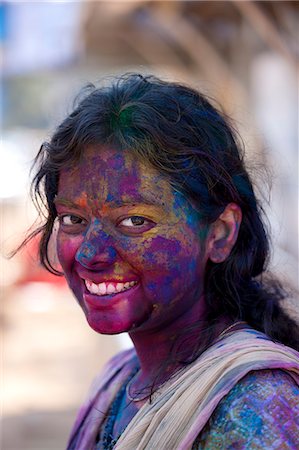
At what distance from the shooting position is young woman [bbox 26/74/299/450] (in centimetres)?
161

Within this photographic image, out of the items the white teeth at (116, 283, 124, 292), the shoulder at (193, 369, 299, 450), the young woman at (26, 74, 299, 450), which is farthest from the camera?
the white teeth at (116, 283, 124, 292)

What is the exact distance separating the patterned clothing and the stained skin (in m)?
0.15

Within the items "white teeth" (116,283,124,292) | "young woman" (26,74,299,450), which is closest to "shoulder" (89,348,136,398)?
"young woman" (26,74,299,450)

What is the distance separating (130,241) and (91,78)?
430cm

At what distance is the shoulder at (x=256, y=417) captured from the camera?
4.75 ft

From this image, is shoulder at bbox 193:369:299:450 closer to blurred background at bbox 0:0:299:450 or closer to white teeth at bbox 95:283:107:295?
white teeth at bbox 95:283:107:295

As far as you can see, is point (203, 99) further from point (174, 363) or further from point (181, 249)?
point (174, 363)

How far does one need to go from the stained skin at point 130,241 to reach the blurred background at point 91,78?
3737 millimetres

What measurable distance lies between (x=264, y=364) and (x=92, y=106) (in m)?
0.66

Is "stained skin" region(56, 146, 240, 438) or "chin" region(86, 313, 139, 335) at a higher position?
"stained skin" region(56, 146, 240, 438)

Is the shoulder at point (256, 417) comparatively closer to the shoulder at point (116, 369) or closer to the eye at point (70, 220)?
the eye at point (70, 220)

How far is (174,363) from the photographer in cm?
180

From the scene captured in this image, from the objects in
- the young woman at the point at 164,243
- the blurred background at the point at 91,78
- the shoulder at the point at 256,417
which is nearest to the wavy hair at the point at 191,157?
the young woman at the point at 164,243

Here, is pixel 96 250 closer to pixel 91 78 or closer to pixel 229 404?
pixel 229 404
